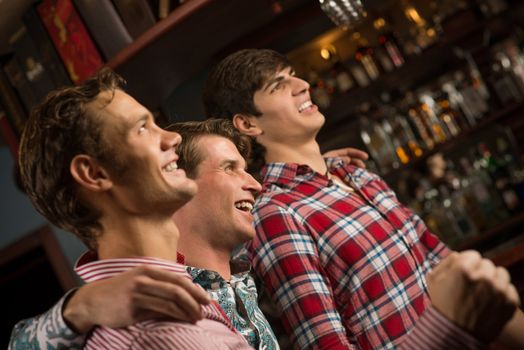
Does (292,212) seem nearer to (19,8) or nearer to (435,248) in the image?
(435,248)

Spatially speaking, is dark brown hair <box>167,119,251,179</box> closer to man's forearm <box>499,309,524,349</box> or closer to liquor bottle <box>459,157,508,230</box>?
man's forearm <box>499,309,524,349</box>

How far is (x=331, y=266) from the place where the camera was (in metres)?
1.38

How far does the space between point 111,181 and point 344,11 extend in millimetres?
706

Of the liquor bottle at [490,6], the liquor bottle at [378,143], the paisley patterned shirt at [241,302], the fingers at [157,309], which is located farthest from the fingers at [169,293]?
the liquor bottle at [490,6]

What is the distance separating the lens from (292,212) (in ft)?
4.63

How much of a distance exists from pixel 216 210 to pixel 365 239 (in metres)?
0.36

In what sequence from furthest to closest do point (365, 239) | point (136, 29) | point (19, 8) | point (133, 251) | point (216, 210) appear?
point (19, 8) < point (136, 29) < point (365, 239) < point (216, 210) < point (133, 251)

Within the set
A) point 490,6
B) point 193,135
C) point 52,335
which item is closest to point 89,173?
point 52,335

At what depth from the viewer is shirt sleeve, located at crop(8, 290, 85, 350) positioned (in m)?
0.85

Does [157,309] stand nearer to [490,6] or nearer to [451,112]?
[451,112]

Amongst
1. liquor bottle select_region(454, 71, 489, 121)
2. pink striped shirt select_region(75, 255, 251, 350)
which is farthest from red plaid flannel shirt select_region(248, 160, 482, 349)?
liquor bottle select_region(454, 71, 489, 121)

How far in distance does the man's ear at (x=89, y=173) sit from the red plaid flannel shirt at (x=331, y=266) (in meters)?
0.52

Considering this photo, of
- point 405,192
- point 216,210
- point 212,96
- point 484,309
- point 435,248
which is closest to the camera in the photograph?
point 484,309

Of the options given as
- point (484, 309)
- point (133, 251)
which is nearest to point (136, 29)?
point (133, 251)
